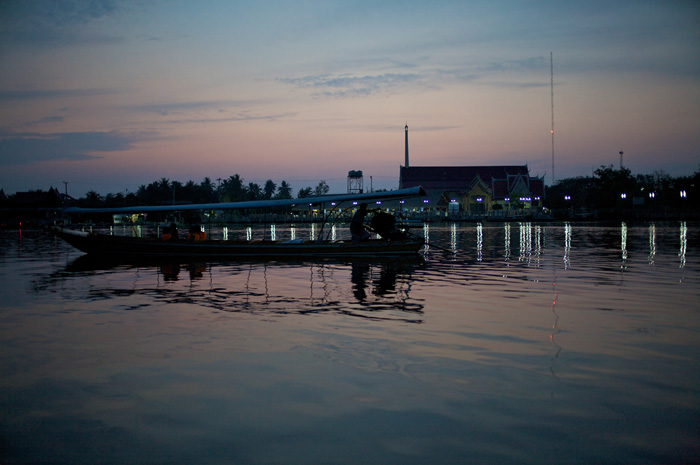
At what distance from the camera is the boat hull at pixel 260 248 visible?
24500mm

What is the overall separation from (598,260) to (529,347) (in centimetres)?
1712

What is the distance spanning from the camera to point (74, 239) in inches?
1145

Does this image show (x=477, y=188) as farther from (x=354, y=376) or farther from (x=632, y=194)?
(x=354, y=376)

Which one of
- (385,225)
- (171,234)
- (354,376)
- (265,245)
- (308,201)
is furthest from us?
(171,234)

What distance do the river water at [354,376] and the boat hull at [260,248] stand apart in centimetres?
930

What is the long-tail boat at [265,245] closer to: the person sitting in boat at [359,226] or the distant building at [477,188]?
the person sitting in boat at [359,226]

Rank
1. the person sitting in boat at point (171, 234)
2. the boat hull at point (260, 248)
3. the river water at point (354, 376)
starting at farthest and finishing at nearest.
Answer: the person sitting in boat at point (171, 234)
the boat hull at point (260, 248)
the river water at point (354, 376)

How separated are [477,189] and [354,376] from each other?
10943 cm

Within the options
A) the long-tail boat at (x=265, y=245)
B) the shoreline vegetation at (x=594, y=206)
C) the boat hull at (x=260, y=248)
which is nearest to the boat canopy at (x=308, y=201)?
the long-tail boat at (x=265, y=245)

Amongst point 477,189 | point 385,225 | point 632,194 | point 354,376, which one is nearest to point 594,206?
point 632,194

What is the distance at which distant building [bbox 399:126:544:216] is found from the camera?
110m

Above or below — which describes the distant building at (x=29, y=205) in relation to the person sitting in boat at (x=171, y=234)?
above

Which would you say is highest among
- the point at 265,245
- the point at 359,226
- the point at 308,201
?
the point at 308,201

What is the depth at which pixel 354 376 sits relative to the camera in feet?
23.8
